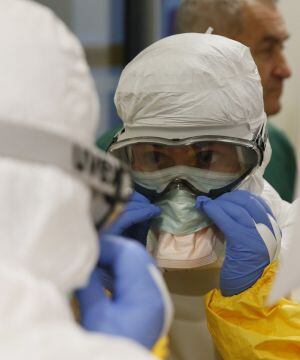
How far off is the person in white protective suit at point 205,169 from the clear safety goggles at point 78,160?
0.42 meters

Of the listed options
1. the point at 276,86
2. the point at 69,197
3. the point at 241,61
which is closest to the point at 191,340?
the point at 241,61

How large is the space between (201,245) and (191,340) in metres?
0.19

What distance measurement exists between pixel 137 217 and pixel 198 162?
13 centimetres

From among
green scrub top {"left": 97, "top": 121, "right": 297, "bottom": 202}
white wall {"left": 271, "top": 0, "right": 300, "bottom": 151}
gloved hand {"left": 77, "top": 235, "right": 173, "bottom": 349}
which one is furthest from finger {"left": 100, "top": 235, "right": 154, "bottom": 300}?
white wall {"left": 271, "top": 0, "right": 300, "bottom": 151}

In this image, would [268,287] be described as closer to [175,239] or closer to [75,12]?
[175,239]

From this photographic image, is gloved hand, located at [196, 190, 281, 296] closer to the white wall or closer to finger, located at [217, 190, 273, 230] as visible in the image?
finger, located at [217, 190, 273, 230]

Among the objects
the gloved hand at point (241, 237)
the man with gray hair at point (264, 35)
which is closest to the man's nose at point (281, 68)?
the man with gray hair at point (264, 35)

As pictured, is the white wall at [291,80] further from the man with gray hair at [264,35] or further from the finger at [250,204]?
the finger at [250,204]

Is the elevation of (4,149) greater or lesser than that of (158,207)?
greater

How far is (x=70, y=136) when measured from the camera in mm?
567

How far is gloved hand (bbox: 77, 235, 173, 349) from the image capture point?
0.60 meters

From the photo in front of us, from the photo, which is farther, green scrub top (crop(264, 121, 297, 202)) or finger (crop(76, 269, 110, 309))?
green scrub top (crop(264, 121, 297, 202))

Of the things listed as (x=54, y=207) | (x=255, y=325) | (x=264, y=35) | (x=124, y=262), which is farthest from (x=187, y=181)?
(x=264, y=35)

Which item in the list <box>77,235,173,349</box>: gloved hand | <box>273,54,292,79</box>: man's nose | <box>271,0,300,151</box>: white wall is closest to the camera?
<box>77,235,173,349</box>: gloved hand
